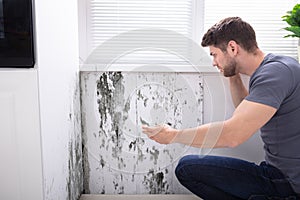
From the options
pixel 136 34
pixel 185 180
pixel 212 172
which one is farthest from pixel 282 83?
pixel 136 34

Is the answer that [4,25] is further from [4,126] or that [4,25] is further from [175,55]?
[175,55]

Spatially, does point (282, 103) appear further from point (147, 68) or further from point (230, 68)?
point (147, 68)

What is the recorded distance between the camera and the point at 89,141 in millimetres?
1857

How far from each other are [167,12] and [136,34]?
0.19m

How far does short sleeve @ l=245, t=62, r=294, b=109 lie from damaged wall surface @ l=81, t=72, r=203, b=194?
1.82 feet

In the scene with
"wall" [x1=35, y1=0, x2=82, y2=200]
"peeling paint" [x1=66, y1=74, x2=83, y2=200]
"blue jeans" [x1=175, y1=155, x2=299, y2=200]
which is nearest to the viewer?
"wall" [x1=35, y1=0, x2=82, y2=200]

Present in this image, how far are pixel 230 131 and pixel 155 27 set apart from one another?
0.77 m

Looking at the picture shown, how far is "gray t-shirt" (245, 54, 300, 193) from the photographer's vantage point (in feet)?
4.08

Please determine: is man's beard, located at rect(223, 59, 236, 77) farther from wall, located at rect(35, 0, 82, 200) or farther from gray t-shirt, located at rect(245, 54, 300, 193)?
wall, located at rect(35, 0, 82, 200)

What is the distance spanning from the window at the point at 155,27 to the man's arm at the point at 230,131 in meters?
0.53

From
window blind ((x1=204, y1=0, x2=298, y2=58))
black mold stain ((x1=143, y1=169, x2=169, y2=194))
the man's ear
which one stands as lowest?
black mold stain ((x1=143, y1=169, x2=169, y2=194))

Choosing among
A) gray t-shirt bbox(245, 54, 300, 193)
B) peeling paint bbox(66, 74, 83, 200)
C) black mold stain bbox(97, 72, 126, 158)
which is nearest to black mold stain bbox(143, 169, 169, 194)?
black mold stain bbox(97, 72, 126, 158)

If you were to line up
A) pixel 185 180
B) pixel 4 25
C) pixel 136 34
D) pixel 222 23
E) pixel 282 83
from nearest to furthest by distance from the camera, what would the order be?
pixel 4 25
pixel 282 83
pixel 222 23
pixel 185 180
pixel 136 34

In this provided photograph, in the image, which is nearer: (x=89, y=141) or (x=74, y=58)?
(x=74, y=58)
